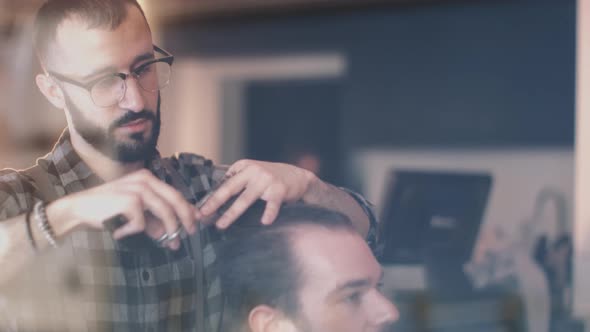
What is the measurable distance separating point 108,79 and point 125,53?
5 centimetres

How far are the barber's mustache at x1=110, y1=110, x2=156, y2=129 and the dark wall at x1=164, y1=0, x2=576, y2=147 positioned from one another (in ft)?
0.48

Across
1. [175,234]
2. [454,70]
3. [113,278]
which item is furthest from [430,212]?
[113,278]

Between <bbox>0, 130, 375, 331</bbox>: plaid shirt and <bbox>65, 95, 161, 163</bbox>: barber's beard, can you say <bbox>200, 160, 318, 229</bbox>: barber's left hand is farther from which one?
<bbox>65, 95, 161, 163</bbox>: barber's beard

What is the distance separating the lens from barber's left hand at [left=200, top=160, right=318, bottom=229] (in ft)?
3.18

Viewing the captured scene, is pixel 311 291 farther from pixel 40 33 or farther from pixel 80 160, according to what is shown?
pixel 40 33

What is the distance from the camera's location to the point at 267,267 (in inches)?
39.7

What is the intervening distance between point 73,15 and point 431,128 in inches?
23.6

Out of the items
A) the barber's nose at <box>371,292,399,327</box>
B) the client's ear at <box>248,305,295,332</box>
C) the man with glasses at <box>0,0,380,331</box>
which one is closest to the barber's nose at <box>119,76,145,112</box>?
the man with glasses at <box>0,0,380,331</box>

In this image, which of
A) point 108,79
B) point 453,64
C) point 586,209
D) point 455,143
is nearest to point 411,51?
point 453,64

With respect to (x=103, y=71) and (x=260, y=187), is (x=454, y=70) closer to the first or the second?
(x=260, y=187)

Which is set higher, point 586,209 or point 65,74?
point 65,74

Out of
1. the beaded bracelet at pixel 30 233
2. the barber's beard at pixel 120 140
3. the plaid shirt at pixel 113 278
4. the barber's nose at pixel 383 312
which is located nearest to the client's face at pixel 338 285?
the barber's nose at pixel 383 312

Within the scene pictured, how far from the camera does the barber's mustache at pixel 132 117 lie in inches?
37.4

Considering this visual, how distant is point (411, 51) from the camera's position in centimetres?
105
